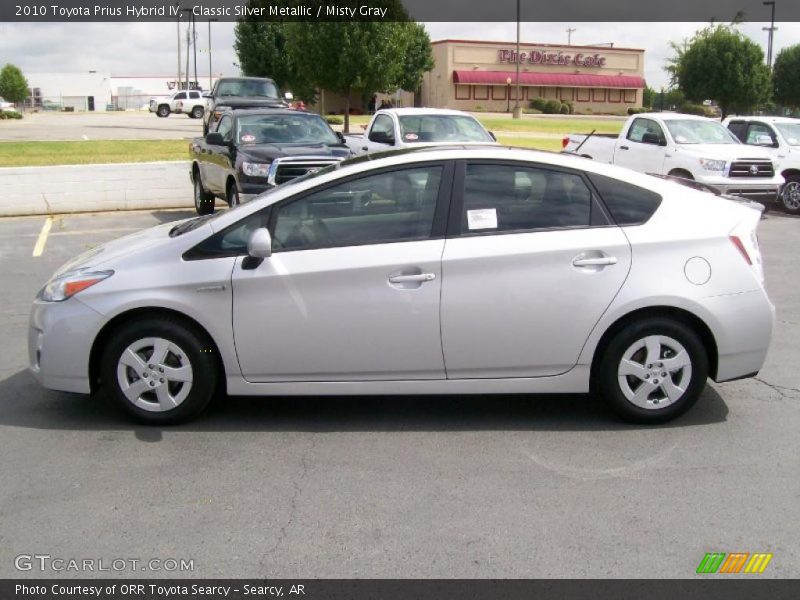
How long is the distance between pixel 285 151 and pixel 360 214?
23.5 ft

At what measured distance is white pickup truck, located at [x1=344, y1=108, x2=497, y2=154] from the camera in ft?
47.3

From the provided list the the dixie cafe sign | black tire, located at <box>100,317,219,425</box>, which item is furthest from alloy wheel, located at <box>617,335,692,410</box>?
the the dixie cafe sign

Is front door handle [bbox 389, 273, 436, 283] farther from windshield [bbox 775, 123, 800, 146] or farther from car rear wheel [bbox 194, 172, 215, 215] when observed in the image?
windshield [bbox 775, 123, 800, 146]

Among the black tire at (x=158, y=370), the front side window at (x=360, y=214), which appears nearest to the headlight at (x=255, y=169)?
the front side window at (x=360, y=214)

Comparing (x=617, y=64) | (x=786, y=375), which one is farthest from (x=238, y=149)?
(x=617, y=64)

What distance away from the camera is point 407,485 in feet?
14.5

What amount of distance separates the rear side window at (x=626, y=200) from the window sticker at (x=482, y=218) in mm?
665

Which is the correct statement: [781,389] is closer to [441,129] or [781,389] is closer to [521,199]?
[521,199]

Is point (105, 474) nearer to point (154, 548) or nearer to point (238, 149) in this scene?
point (154, 548)

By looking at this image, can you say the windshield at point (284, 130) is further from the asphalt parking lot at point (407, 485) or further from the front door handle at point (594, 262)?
the front door handle at point (594, 262)

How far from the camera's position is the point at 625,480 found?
4.50m

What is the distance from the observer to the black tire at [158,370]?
16.7 feet

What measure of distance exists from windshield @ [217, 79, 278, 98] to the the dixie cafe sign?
52.3 meters

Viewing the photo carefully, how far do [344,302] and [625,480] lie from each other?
1.80m
